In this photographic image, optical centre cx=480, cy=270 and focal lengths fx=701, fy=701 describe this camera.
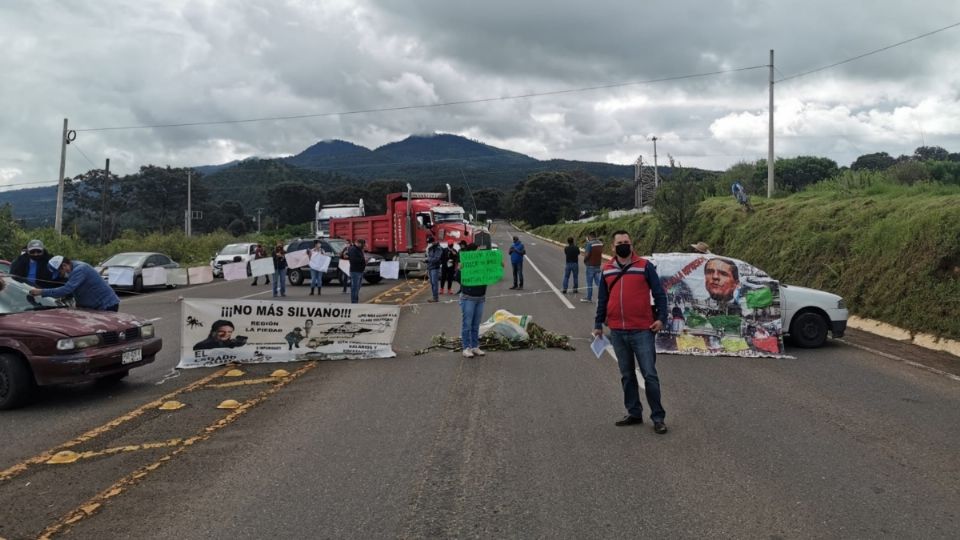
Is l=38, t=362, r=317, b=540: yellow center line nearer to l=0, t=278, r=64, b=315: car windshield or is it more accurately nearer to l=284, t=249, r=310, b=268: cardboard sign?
l=0, t=278, r=64, b=315: car windshield

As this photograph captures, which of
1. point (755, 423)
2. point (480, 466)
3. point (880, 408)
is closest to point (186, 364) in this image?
point (480, 466)

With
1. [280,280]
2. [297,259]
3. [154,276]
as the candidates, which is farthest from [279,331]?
[154,276]

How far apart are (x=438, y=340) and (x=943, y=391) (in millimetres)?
6886

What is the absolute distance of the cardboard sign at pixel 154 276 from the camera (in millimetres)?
25047

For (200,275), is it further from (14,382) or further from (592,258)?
(14,382)

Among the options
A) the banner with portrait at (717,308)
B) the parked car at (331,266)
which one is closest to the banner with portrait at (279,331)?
the banner with portrait at (717,308)

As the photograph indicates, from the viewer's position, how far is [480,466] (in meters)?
5.39

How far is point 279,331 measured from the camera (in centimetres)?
1013

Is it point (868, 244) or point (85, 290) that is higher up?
point (868, 244)

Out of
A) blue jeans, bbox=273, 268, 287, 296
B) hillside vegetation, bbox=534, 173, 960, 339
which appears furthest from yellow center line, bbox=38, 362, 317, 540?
blue jeans, bbox=273, 268, 287, 296

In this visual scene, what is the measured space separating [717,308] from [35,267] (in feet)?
33.1

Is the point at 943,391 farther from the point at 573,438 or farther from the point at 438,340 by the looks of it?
the point at 438,340

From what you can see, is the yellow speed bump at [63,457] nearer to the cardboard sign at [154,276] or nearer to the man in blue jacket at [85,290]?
the man in blue jacket at [85,290]

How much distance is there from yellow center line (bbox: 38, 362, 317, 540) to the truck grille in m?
1.84
